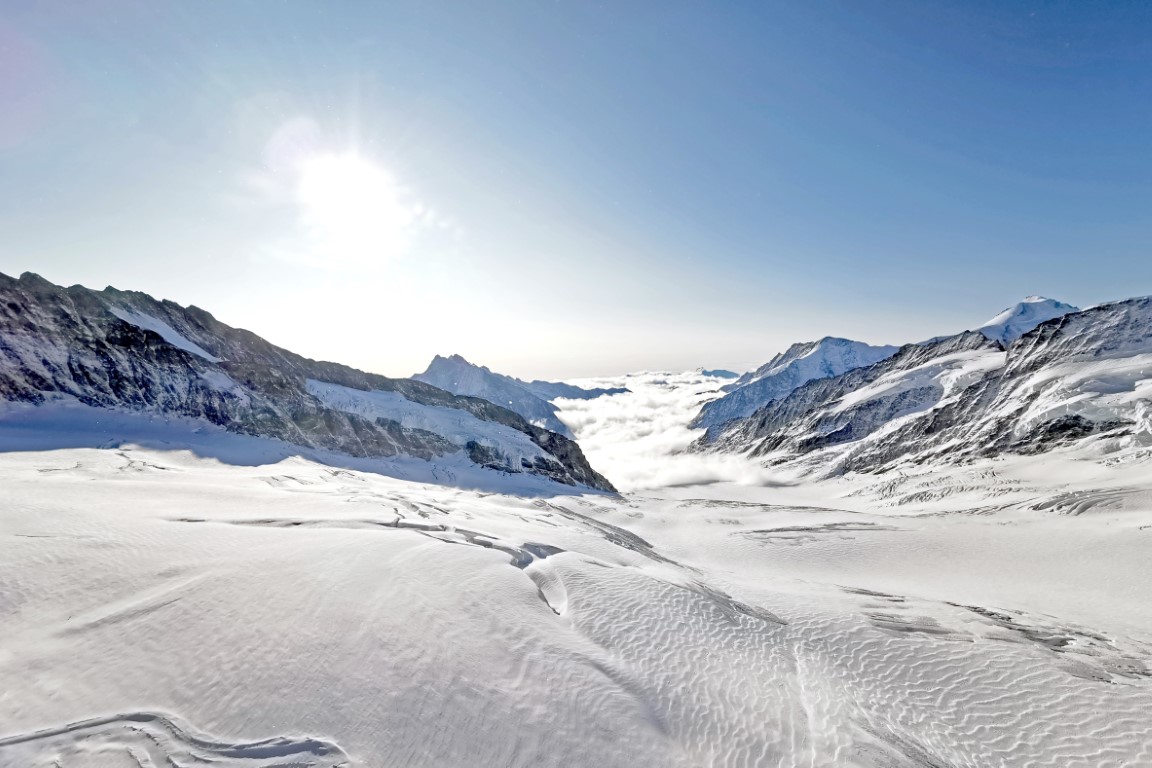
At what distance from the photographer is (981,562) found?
32000 mm

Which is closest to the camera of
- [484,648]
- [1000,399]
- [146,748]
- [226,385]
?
[146,748]

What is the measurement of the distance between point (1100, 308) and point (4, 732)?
16876 cm

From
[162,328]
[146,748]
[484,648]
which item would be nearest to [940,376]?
[484,648]

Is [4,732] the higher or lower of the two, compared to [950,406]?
lower

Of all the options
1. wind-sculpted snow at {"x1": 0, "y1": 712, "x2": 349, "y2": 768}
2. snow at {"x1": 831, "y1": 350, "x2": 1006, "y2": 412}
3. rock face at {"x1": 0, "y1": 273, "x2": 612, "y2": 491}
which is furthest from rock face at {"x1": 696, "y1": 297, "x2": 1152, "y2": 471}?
wind-sculpted snow at {"x1": 0, "y1": 712, "x2": 349, "y2": 768}

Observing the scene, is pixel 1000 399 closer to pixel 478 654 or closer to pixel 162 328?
pixel 478 654

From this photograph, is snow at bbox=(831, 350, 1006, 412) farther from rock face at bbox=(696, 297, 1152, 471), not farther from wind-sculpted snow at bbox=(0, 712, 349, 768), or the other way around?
wind-sculpted snow at bbox=(0, 712, 349, 768)

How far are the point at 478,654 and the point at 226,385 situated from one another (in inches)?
2751

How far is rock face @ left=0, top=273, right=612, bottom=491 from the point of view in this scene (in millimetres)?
47594

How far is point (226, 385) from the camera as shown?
6219 centimetres

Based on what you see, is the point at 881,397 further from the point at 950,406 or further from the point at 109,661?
the point at 109,661

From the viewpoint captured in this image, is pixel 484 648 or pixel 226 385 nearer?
pixel 484 648

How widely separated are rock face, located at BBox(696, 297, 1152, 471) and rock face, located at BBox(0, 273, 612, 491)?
262 ft

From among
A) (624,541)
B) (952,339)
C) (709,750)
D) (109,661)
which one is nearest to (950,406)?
(952,339)
